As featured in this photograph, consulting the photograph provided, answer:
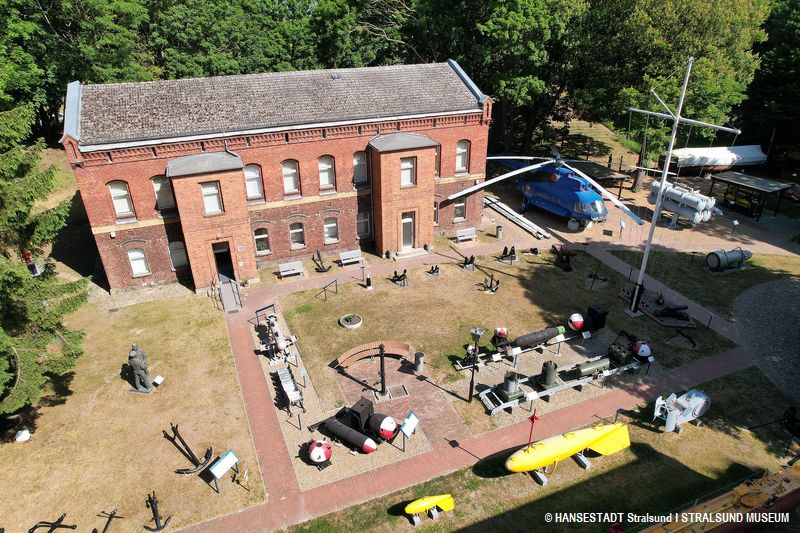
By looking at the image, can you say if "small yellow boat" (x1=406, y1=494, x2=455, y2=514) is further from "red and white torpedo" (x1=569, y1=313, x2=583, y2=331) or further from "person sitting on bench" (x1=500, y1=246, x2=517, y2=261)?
"person sitting on bench" (x1=500, y1=246, x2=517, y2=261)

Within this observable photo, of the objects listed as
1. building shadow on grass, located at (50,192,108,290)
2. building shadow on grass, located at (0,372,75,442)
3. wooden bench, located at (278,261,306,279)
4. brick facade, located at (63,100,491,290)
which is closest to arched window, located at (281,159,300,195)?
brick facade, located at (63,100,491,290)

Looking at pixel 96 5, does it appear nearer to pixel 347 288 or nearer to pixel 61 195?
pixel 61 195

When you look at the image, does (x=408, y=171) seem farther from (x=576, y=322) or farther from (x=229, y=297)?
(x=576, y=322)

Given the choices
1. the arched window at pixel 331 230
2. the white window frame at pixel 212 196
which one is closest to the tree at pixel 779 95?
the arched window at pixel 331 230

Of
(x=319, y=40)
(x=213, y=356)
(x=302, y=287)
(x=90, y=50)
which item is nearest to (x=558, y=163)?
(x=302, y=287)

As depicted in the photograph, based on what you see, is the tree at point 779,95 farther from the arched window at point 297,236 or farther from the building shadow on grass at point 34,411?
the building shadow on grass at point 34,411

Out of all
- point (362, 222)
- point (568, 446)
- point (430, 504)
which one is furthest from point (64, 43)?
point (568, 446)
